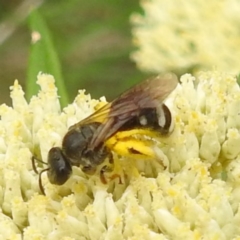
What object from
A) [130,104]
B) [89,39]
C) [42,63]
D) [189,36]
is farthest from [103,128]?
[89,39]

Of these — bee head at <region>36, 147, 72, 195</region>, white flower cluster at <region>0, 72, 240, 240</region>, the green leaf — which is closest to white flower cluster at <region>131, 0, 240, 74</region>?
the green leaf

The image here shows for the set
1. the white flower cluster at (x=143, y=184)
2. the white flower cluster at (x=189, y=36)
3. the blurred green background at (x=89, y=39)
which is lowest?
the white flower cluster at (x=143, y=184)

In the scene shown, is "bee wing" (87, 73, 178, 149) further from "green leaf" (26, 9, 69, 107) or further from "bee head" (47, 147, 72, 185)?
"green leaf" (26, 9, 69, 107)

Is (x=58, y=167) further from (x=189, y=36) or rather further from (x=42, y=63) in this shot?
(x=189, y=36)

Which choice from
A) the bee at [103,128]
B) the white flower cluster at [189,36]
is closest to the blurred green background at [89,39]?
the white flower cluster at [189,36]

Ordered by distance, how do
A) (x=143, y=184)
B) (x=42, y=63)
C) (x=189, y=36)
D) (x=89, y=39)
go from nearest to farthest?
1. (x=143, y=184)
2. (x=42, y=63)
3. (x=189, y=36)
4. (x=89, y=39)

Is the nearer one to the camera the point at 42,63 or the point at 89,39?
the point at 42,63

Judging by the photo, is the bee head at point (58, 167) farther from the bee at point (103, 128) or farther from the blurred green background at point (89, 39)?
the blurred green background at point (89, 39)
